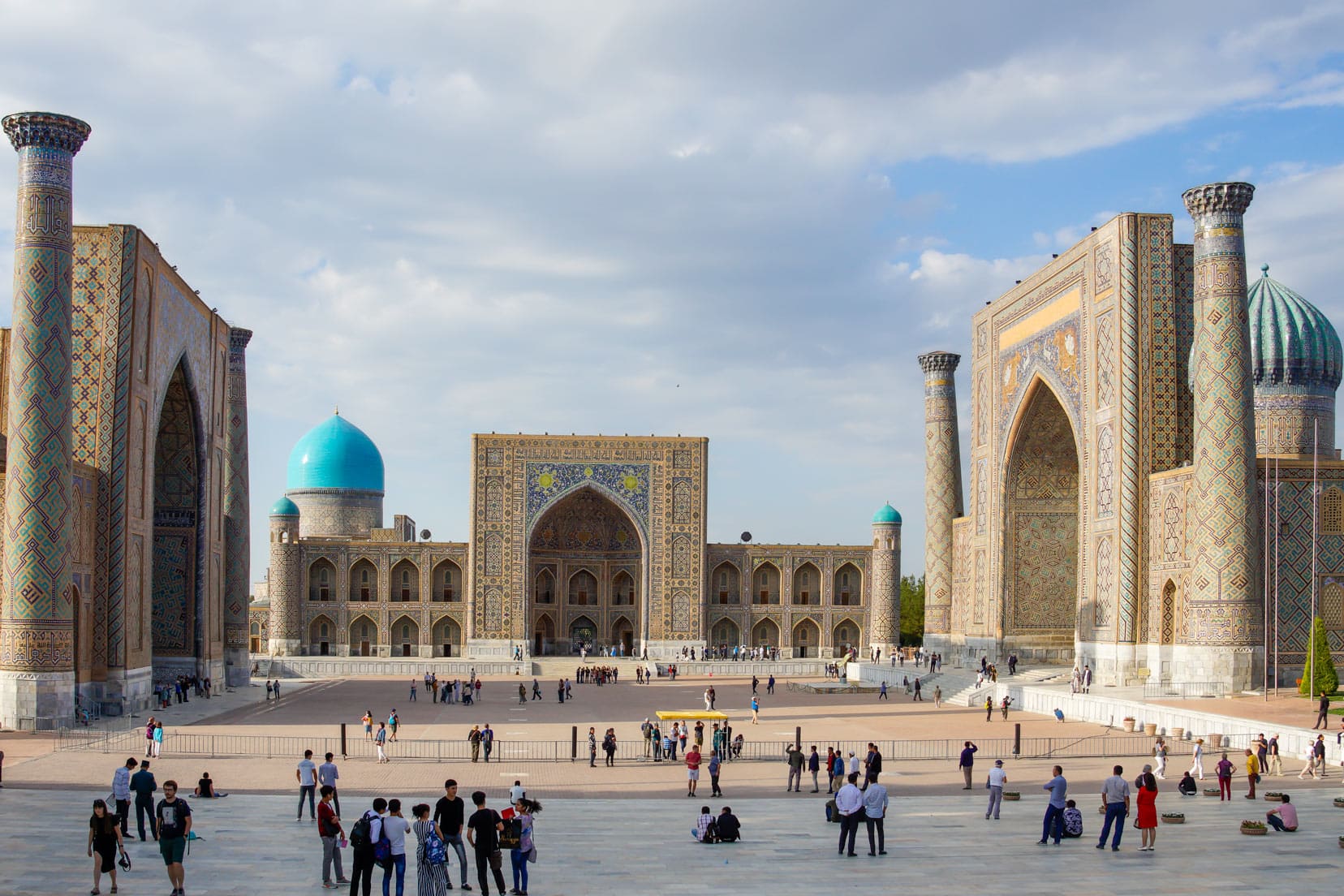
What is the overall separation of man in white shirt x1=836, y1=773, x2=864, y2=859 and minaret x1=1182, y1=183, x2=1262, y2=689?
47.8 feet

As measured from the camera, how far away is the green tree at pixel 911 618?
60500 millimetres

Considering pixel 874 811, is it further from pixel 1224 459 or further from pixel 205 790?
pixel 1224 459

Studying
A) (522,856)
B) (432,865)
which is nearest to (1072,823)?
(522,856)

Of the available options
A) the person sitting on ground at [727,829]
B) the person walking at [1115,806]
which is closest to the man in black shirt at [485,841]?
the person sitting on ground at [727,829]

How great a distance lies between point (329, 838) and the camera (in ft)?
34.4

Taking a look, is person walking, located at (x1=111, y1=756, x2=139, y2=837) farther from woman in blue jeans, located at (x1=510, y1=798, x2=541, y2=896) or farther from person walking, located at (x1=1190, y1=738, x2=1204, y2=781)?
person walking, located at (x1=1190, y1=738, x2=1204, y2=781)

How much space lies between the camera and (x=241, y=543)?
112 ft

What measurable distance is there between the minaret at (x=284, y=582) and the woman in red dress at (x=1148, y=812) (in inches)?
1602

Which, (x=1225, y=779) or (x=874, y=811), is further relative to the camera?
(x=1225, y=779)

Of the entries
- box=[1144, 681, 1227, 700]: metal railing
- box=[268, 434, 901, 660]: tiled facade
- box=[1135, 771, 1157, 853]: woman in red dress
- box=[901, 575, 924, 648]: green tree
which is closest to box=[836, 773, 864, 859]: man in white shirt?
box=[1135, 771, 1157, 853]: woman in red dress

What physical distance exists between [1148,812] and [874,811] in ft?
8.29

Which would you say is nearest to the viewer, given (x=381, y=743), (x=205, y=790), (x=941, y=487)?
(x=205, y=790)

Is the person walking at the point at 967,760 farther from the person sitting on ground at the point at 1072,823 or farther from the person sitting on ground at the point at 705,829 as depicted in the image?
the person sitting on ground at the point at 705,829

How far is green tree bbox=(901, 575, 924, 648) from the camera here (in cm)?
6050
